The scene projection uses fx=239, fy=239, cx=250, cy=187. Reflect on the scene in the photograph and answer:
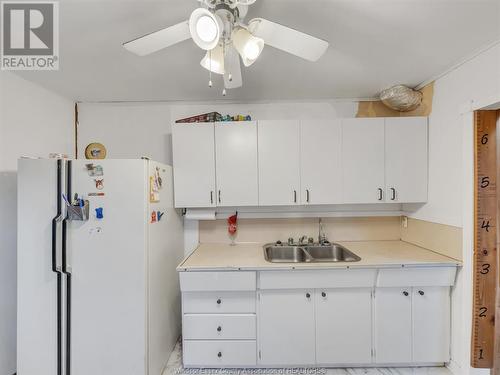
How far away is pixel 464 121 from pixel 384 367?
2039mm

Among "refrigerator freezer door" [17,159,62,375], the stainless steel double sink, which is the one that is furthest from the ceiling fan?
the stainless steel double sink

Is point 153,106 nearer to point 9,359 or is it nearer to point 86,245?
point 86,245

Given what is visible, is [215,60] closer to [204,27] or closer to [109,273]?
[204,27]

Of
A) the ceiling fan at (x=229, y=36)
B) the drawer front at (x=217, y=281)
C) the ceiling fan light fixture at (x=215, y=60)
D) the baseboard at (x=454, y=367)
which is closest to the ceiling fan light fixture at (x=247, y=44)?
the ceiling fan at (x=229, y=36)

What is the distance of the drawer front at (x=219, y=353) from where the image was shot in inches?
75.3

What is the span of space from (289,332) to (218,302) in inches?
24.4

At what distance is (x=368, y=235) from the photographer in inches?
101

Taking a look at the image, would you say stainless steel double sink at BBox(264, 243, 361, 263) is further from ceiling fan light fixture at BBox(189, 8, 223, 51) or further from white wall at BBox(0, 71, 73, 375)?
white wall at BBox(0, 71, 73, 375)

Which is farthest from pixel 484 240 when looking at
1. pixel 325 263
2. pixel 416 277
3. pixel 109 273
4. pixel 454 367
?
pixel 109 273

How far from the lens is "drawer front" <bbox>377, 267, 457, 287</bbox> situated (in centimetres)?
187

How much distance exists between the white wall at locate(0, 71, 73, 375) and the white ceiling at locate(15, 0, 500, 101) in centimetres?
18

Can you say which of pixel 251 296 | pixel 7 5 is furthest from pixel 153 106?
pixel 251 296

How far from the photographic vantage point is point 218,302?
191cm

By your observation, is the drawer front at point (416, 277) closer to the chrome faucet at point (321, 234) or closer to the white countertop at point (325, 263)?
the white countertop at point (325, 263)
